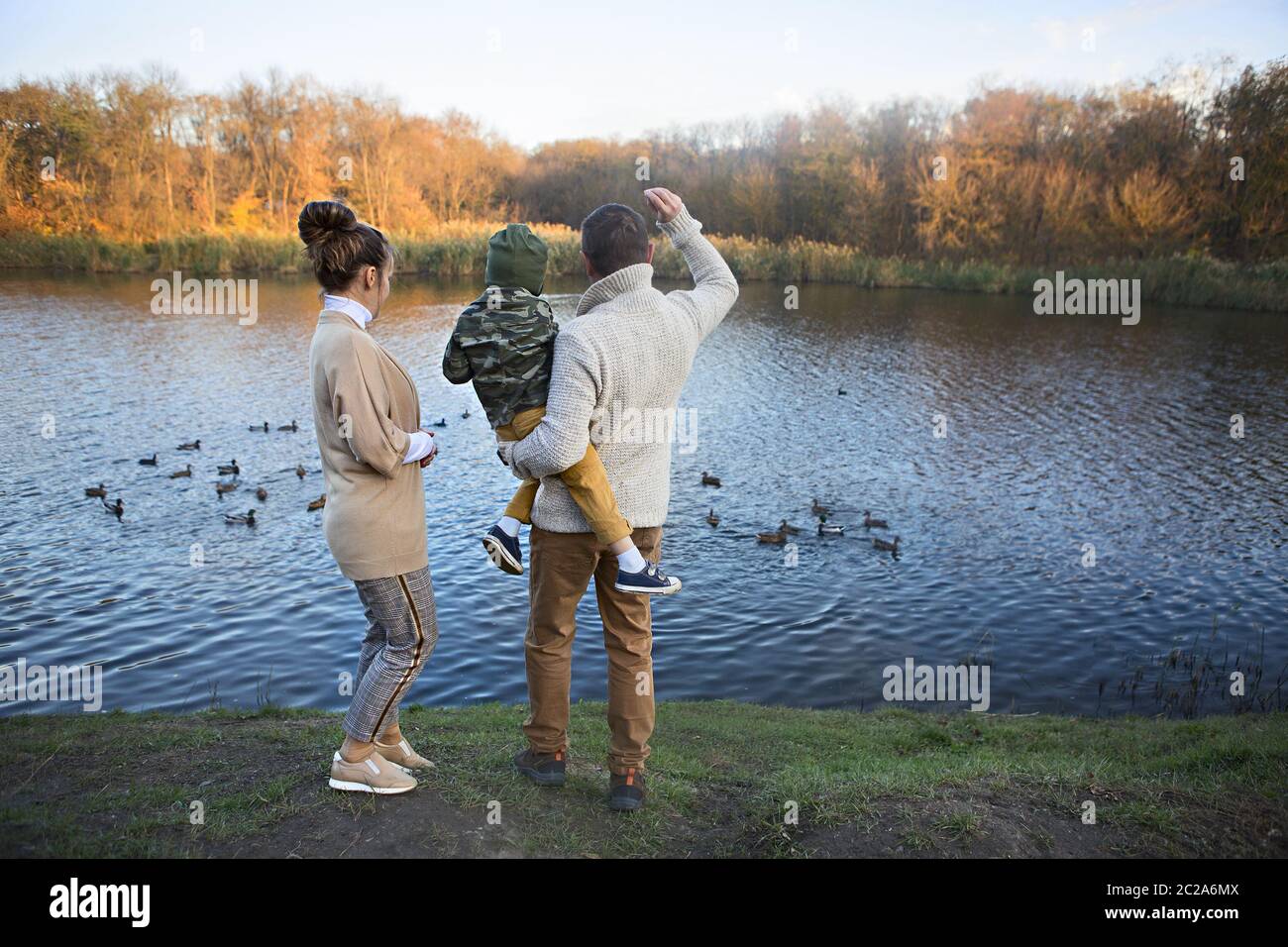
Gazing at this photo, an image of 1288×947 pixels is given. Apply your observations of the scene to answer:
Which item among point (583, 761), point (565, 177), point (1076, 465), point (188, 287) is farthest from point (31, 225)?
point (583, 761)

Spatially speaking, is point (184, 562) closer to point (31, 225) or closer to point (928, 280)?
point (928, 280)

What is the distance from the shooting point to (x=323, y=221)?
364 centimetres

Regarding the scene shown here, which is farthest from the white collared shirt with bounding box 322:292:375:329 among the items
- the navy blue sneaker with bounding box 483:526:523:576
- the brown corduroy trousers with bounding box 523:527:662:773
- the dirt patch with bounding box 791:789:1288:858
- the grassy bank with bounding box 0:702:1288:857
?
the dirt patch with bounding box 791:789:1288:858

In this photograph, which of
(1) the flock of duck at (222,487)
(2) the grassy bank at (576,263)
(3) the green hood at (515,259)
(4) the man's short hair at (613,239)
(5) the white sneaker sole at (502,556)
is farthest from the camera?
(2) the grassy bank at (576,263)

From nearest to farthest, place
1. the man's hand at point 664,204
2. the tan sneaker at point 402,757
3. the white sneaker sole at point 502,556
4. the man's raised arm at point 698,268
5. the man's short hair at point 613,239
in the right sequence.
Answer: the man's short hair at point 613,239 < the white sneaker sole at point 502,556 < the man's raised arm at point 698,268 < the man's hand at point 664,204 < the tan sneaker at point 402,757

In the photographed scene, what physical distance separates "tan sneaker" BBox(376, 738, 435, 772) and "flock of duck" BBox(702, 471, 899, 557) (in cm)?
928

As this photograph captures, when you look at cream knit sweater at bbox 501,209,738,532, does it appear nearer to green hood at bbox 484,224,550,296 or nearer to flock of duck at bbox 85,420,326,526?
green hood at bbox 484,224,550,296

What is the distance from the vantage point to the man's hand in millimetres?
4238

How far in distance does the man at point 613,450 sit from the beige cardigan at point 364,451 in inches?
19.1

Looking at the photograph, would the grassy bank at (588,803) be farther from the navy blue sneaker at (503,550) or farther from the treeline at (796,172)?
the treeline at (796,172)

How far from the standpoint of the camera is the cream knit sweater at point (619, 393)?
372 centimetres

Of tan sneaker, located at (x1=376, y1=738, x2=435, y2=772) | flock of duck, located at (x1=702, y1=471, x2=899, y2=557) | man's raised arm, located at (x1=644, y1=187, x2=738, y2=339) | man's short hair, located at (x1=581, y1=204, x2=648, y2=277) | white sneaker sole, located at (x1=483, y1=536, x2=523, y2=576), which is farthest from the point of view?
flock of duck, located at (x1=702, y1=471, x2=899, y2=557)

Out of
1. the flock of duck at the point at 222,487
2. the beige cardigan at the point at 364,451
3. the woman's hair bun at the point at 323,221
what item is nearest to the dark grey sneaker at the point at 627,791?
the beige cardigan at the point at 364,451

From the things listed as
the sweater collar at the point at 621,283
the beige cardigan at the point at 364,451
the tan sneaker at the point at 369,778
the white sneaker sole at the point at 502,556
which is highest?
the sweater collar at the point at 621,283
